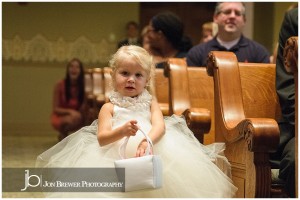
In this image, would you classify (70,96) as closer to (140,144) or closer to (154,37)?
(154,37)

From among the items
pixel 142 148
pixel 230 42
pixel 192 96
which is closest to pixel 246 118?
pixel 142 148

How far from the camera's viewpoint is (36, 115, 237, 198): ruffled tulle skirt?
2.39m

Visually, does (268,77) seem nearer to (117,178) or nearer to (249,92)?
(249,92)

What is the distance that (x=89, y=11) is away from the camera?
10992mm

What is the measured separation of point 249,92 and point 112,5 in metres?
8.52

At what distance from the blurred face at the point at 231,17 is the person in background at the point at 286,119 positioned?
165cm

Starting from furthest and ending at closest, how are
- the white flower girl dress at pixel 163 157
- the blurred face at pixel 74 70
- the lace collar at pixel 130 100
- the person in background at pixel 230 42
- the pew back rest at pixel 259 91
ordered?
1. the blurred face at pixel 74 70
2. the person in background at pixel 230 42
3. the pew back rest at pixel 259 91
4. the lace collar at pixel 130 100
5. the white flower girl dress at pixel 163 157

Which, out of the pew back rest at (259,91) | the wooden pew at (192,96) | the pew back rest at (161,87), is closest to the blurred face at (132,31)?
the pew back rest at (161,87)

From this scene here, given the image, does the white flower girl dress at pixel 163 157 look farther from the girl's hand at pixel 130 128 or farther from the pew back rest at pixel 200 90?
the pew back rest at pixel 200 90

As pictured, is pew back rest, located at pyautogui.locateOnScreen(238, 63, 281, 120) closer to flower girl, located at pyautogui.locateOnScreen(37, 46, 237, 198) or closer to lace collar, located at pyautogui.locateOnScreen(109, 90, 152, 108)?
flower girl, located at pyautogui.locateOnScreen(37, 46, 237, 198)

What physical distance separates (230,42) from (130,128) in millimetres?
2386

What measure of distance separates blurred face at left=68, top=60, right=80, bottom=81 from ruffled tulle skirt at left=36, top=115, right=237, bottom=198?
6.76m

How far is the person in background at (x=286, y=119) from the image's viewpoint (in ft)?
8.09

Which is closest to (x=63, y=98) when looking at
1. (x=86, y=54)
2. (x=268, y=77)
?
(x=86, y=54)
